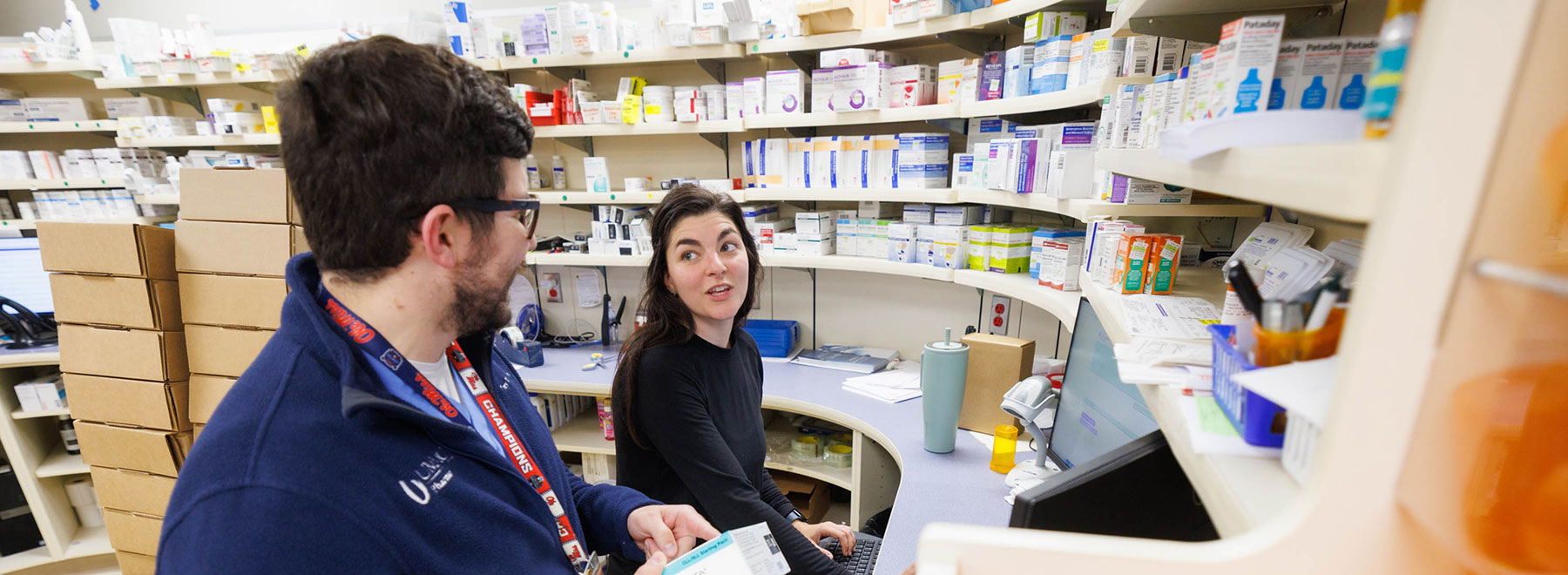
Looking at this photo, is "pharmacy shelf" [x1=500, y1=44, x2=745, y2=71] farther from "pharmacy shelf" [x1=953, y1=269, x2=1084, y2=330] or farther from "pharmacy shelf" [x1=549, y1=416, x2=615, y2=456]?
"pharmacy shelf" [x1=549, y1=416, x2=615, y2=456]

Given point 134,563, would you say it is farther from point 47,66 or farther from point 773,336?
point 773,336

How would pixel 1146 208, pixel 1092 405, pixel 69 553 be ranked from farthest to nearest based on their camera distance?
pixel 69 553, pixel 1146 208, pixel 1092 405

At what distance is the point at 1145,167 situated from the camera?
2.69ft

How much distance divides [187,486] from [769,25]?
8.57 feet

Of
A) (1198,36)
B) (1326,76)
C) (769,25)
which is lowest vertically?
(1326,76)

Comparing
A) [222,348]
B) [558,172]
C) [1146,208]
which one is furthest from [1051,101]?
[222,348]

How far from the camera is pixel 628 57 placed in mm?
2975

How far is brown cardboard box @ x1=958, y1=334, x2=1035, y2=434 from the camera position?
2092 millimetres

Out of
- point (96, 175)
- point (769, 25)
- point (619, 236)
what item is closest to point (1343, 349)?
point (769, 25)

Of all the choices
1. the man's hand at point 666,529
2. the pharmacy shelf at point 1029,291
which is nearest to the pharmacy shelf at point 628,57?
the pharmacy shelf at point 1029,291

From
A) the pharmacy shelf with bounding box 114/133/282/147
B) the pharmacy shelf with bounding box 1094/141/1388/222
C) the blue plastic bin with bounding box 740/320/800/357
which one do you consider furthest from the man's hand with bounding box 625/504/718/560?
the pharmacy shelf with bounding box 114/133/282/147

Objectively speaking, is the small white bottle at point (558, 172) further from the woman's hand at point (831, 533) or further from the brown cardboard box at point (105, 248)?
the woman's hand at point (831, 533)

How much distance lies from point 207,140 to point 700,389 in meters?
3.90

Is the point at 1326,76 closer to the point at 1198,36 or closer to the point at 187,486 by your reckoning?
the point at 1198,36
